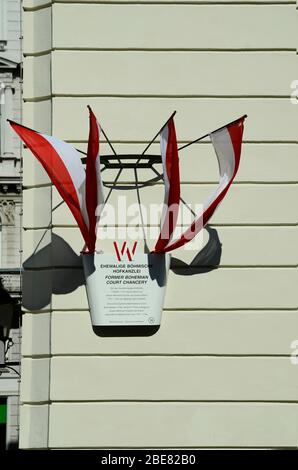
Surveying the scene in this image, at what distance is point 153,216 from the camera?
25.9 ft

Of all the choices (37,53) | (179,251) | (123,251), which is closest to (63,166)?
(123,251)

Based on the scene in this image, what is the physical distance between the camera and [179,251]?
7922 mm

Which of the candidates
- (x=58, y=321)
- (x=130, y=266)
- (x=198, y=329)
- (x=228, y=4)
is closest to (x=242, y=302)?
(x=198, y=329)

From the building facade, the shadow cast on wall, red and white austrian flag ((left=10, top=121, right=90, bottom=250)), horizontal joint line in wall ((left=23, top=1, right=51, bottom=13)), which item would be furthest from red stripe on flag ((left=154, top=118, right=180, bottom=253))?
the building facade

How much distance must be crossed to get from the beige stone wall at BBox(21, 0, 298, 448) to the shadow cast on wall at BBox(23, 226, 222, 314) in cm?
2

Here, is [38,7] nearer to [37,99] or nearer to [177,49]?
[37,99]

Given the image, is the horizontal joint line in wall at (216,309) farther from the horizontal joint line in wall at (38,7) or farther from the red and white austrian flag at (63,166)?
the horizontal joint line in wall at (38,7)

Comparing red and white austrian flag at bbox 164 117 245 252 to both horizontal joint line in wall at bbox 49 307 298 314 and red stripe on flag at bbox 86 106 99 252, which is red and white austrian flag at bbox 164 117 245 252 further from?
red stripe on flag at bbox 86 106 99 252

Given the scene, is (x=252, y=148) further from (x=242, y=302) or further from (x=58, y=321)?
(x=58, y=321)

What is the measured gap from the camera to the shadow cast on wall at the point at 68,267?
7855mm

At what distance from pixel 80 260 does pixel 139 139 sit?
118 cm

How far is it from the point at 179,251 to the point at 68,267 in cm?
97

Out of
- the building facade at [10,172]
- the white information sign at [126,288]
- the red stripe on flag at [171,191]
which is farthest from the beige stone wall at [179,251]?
the building facade at [10,172]
